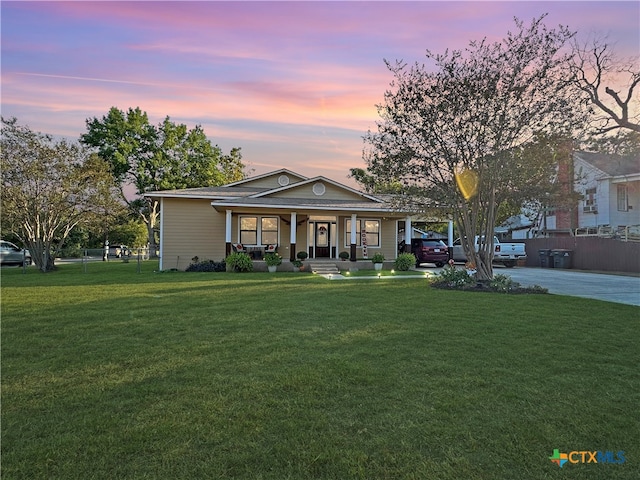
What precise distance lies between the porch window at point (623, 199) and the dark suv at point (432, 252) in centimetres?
1359

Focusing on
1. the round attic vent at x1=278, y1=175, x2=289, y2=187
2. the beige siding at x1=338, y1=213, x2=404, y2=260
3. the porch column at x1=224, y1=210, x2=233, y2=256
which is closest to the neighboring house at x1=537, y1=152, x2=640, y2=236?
the beige siding at x1=338, y1=213, x2=404, y2=260

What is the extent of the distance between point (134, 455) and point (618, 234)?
25.3 m

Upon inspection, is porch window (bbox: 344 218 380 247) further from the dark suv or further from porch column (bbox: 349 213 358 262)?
the dark suv

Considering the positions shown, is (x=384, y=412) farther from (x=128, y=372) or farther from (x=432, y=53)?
(x=432, y=53)

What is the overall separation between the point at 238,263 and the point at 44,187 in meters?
10.2

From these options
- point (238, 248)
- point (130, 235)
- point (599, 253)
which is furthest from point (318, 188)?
point (130, 235)

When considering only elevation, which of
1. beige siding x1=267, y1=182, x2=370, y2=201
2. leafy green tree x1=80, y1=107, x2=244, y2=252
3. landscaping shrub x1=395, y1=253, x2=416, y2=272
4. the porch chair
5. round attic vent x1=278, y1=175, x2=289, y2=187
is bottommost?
landscaping shrub x1=395, y1=253, x2=416, y2=272

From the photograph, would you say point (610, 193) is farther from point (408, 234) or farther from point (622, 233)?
point (408, 234)

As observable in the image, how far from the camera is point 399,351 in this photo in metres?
4.82

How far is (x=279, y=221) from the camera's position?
20.1m

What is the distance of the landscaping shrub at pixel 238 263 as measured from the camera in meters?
17.1

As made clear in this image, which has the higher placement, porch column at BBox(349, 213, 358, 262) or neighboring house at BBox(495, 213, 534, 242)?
neighboring house at BBox(495, 213, 534, 242)

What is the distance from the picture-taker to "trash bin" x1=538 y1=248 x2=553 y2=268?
2358 cm

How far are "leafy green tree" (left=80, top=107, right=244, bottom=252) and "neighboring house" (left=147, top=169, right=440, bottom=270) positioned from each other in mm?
17114
